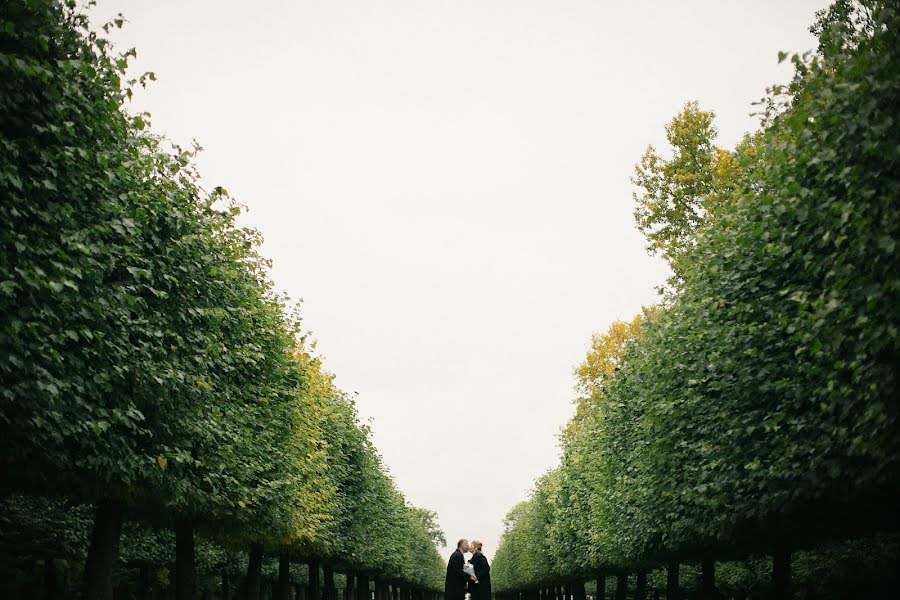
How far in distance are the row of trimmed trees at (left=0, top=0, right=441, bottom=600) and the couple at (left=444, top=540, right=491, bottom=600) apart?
5308 mm

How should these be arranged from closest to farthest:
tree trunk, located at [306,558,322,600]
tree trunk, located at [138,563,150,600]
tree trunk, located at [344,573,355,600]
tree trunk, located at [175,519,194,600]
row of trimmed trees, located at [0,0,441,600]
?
row of trimmed trees, located at [0,0,441,600], tree trunk, located at [175,519,194,600], tree trunk, located at [306,558,322,600], tree trunk, located at [138,563,150,600], tree trunk, located at [344,573,355,600]

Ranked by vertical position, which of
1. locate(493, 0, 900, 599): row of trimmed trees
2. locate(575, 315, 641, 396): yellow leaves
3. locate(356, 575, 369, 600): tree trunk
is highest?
locate(575, 315, 641, 396): yellow leaves

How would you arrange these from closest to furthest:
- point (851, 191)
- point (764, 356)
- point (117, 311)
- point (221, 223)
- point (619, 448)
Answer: point (851, 191) → point (117, 311) → point (764, 356) → point (221, 223) → point (619, 448)

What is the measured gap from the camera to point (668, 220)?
36250 millimetres

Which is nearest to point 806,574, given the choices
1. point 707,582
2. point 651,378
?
point 707,582

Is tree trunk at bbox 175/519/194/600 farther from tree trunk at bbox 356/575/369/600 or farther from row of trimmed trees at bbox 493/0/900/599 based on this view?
tree trunk at bbox 356/575/369/600

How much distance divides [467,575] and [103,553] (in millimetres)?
9481

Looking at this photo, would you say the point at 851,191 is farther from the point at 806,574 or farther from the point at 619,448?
the point at 806,574

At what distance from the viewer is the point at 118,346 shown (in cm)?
1462

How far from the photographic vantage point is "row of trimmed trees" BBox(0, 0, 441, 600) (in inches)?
457

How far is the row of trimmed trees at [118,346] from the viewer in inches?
457

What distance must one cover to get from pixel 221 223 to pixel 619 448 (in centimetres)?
1513

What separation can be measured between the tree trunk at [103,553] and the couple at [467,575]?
339 inches

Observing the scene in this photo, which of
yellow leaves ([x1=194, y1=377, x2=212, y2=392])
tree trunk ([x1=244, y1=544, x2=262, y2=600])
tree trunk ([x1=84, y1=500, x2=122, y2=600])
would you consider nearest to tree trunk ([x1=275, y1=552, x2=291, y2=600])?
tree trunk ([x1=244, y1=544, x2=262, y2=600])
